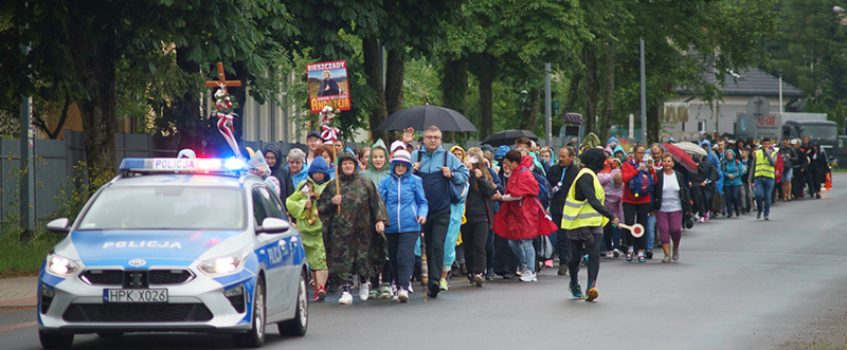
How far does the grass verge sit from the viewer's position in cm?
2158

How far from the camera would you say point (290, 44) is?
29.8m

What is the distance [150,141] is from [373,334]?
16.5 m

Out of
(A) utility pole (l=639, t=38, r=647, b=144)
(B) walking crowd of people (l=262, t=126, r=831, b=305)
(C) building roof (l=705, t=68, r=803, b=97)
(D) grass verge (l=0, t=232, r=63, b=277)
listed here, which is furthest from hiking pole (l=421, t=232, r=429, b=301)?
(C) building roof (l=705, t=68, r=803, b=97)

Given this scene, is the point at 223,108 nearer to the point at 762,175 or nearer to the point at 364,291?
the point at 364,291

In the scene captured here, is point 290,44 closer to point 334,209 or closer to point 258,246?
point 334,209

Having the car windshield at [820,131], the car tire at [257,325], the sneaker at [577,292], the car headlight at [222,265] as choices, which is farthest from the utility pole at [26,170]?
the car windshield at [820,131]

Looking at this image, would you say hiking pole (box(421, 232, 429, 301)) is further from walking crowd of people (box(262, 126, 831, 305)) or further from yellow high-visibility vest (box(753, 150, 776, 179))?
yellow high-visibility vest (box(753, 150, 776, 179))

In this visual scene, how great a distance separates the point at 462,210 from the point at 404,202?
2014 mm

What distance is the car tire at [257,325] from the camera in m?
13.3

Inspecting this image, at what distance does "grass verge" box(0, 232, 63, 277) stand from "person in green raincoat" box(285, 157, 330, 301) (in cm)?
445

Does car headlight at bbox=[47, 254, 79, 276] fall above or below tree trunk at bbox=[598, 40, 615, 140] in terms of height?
below

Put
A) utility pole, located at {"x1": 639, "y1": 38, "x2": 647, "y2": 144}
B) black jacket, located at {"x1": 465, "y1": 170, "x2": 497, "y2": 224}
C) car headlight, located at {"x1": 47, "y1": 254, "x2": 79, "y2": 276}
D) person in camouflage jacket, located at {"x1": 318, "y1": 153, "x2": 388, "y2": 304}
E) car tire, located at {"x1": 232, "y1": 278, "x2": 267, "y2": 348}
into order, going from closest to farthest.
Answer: car headlight, located at {"x1": 47, "y1": 254, "x2": 79, "y2": 276} < car tire, located at {"x1": 232, "y1": 278, "x2": 267, "y2": 348} < person in camouflage jacket, located at {"x1": 318, "y1": 153, "x2": 388, "y2": 304} < black jacket, located at {"x1": 465, "y1": 170, "x2": 497, "y2": 224} < utility pole, located at {"x1": 639, "y1": 38, "x2": 647, "y2": 144}

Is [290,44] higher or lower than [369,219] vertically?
higher

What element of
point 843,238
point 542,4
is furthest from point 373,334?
point 542,4
